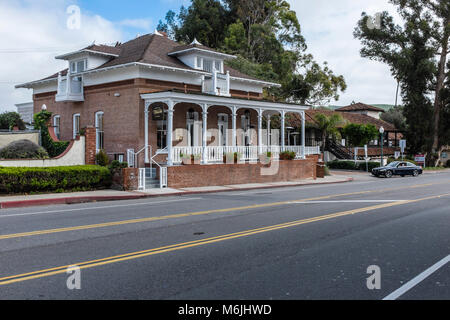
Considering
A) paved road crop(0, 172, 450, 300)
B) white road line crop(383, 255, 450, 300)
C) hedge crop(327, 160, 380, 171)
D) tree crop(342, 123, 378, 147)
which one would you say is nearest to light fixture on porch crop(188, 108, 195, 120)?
paved road crop(0, 172, 450, 300)

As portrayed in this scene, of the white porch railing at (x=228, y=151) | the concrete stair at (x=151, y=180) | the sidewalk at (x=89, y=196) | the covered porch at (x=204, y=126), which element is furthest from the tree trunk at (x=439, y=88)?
the concrete stair at (x=151, y=180)

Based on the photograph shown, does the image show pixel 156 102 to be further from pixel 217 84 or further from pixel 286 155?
pixel 286 155

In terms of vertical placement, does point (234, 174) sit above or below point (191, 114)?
below

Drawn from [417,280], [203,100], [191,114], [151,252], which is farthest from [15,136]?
[417,280]

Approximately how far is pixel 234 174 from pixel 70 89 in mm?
11568

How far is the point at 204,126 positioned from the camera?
24141 millimetres

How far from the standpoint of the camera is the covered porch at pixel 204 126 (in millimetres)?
23031

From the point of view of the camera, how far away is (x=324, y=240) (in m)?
8.90

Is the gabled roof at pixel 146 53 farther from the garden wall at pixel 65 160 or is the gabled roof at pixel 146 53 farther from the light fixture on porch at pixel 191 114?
the garden wall at pixel 65 160

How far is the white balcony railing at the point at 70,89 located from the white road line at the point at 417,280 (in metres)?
24.4

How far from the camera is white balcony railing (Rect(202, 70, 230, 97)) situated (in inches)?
1069
